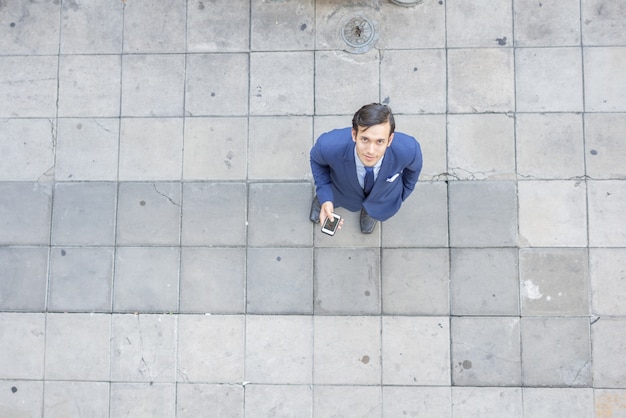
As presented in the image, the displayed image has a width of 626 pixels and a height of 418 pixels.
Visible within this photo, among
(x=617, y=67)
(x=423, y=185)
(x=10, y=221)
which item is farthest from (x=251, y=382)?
(x=617, y=67)

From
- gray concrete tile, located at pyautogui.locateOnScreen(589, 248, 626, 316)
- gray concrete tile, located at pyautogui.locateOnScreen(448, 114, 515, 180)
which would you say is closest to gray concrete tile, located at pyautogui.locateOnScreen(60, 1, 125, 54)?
gray concrete tile, located at pyautogui.locateOnScreen(448, 114, 515, 180)

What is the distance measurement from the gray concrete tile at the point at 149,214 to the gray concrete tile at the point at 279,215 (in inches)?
30.6

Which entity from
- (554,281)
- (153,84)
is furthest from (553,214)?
(153,84)

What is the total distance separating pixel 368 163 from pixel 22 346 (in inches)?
162

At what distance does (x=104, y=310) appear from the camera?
18.9ft

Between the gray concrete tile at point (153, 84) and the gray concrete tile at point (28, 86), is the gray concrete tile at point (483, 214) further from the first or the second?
the gray concrete tile at point (28, 86)

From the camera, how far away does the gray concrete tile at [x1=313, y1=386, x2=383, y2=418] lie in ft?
18.1

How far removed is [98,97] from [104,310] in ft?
7.20

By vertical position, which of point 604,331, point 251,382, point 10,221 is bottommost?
point 251,382

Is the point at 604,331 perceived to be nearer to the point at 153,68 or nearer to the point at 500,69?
the point at 500,69

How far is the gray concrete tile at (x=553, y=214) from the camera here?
18.3ft

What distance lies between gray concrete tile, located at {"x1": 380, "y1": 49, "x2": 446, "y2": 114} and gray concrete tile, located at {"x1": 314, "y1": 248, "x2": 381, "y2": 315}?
1515 mm

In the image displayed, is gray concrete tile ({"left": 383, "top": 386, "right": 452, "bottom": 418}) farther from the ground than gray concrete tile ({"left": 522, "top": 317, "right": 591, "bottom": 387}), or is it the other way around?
gray concrete tile ({"left": 522, "top": 317, "right": 591, "bottom": 387})

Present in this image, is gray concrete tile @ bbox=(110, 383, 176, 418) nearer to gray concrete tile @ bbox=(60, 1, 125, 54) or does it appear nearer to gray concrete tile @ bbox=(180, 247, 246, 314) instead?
gray concrete tile @ bbox=(180, 247, 246, 314)
